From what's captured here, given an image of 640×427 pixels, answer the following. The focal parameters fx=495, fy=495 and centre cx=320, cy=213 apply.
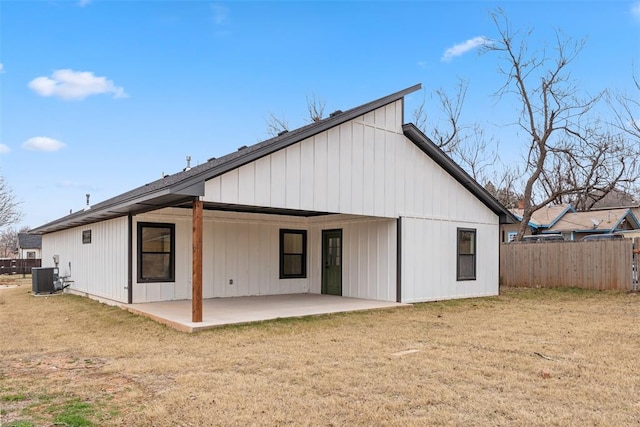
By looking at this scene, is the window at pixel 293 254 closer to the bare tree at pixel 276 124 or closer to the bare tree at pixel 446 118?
the bare tree at pixel 446 118

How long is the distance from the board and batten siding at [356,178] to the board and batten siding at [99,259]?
13.1ft

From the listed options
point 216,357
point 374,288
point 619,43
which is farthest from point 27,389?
point 619,43

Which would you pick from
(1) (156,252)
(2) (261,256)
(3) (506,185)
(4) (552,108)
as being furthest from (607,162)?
(1) (156,252)

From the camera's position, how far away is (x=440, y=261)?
503 inches

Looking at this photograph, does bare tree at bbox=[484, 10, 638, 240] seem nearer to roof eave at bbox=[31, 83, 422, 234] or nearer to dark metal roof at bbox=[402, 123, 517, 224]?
dark metal roof at bbox=[402, 123, 517, 224]

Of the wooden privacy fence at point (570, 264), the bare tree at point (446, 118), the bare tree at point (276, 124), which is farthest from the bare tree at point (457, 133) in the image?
the wooden privacy fence at point (570, 264)

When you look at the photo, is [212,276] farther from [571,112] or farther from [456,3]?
[571,112]

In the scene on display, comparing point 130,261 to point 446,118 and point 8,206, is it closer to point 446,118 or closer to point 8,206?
point 446,118

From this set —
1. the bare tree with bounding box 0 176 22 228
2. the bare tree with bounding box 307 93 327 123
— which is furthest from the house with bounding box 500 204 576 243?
the bare tree with bounding box 0 176 22 228

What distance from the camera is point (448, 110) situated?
26.6m

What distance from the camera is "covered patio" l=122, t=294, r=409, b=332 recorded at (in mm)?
8766

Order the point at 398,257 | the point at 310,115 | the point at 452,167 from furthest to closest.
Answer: the point at 310,115
the point at 452,167
the point at 398,257

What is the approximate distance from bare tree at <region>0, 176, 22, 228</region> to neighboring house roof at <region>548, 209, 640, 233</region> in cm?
3479

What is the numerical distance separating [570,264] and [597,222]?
542 inches
